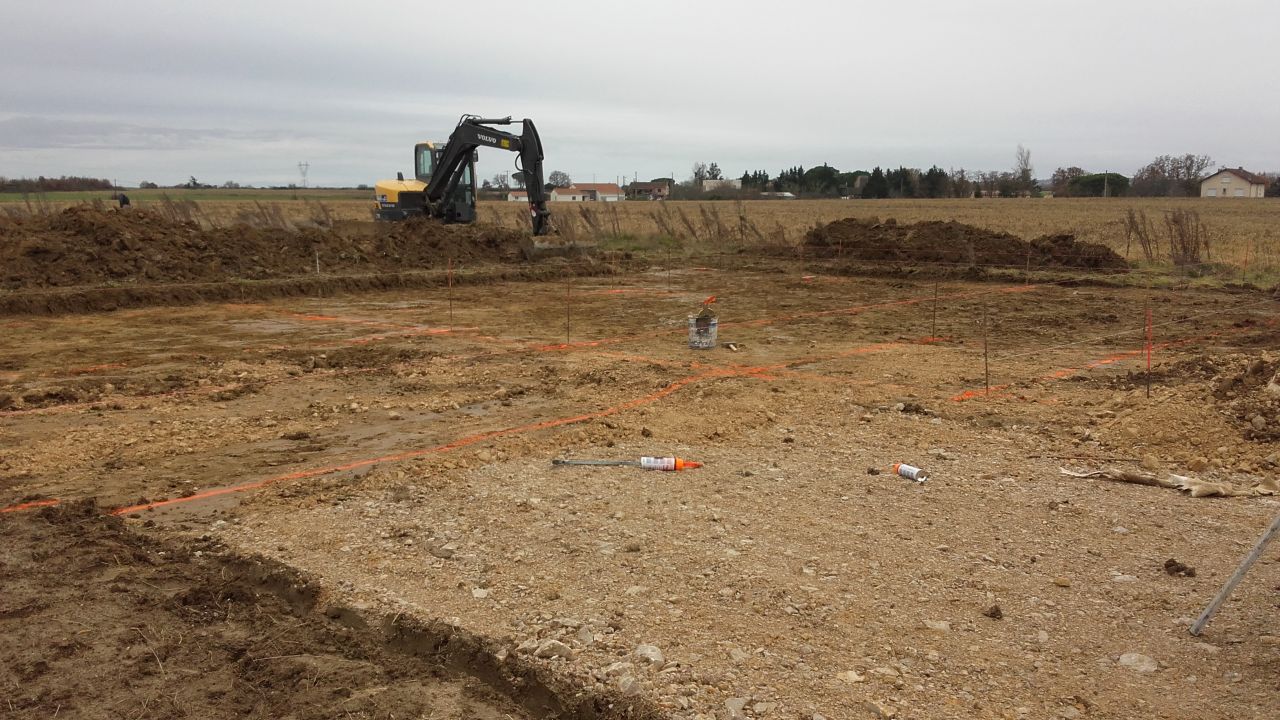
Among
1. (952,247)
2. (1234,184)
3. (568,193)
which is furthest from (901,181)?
(952,247)

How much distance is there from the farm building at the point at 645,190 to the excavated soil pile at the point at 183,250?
224 feet

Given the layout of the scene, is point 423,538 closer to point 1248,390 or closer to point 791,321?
point 1248,390

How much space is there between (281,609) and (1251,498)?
6376mm

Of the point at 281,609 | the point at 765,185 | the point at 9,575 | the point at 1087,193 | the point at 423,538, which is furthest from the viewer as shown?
the point at 765,185

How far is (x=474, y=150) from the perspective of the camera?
2400 centimetres

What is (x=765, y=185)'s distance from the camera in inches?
3718

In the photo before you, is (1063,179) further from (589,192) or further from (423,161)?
(423,161)

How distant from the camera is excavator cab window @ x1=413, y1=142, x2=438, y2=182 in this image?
25.4m

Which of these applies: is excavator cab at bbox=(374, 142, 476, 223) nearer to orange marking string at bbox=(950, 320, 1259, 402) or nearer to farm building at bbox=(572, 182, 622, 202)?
orange marking string at bbox=(950, 320, 1259, 402)

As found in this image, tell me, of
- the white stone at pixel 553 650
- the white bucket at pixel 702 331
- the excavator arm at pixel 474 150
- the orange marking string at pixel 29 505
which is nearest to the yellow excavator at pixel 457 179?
the excavator arm at pixel 474 150

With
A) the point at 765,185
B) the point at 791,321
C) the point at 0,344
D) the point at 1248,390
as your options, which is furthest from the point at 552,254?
the point at 765,185

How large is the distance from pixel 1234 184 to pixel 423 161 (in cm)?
9000

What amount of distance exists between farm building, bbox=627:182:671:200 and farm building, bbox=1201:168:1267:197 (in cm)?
5646

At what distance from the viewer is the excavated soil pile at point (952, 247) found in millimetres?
21312
